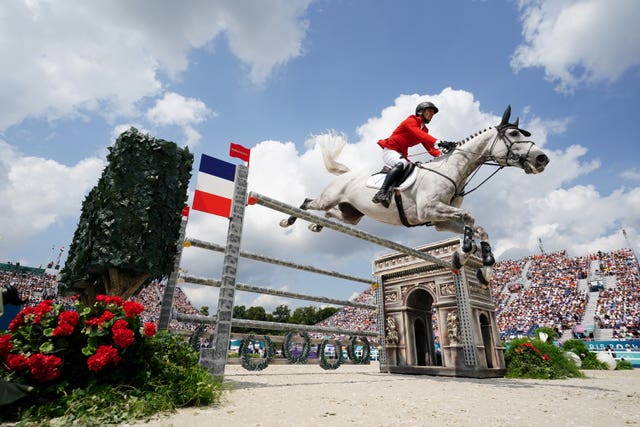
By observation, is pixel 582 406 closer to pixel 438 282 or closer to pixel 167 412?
pixel 167 412

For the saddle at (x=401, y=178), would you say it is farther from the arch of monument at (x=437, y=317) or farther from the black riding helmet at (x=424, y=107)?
the arch of monument at (x=437, y=317)

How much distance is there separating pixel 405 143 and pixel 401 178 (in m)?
0.77

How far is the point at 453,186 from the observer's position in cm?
527

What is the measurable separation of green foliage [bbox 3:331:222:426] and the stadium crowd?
70.9ft

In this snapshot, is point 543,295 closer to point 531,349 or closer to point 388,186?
point 531,349

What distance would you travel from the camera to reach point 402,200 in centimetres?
524

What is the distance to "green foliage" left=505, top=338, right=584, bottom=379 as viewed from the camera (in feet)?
29.2

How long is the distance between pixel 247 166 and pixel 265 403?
3.50 metres

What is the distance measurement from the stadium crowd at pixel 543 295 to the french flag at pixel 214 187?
21060 mm

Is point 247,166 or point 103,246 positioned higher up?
point 247,166

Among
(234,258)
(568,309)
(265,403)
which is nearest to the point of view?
(265,403)

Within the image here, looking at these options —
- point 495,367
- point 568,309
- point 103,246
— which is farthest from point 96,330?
point 568,309

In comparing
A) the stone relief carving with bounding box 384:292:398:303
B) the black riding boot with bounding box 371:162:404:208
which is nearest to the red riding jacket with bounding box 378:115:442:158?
the black riding boot with bounding box 371:162:404:208

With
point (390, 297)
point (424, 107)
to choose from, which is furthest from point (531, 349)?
point (424, 107)
